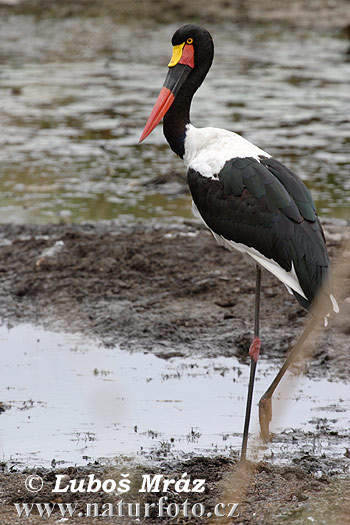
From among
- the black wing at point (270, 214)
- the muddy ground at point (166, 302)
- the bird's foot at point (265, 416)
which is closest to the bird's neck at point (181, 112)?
the black wing at point (270, 214)

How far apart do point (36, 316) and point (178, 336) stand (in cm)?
93

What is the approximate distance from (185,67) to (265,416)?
6.11 feet

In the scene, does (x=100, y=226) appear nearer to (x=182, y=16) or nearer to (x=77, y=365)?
(x=77, y=365)

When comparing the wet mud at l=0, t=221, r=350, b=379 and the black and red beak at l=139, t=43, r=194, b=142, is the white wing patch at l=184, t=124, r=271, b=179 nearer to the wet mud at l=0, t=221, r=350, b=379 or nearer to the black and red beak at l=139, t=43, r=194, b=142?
the black and red beak at l=139, t=43, r=194, b=142

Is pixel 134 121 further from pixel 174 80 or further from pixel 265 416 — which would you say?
pixel 265 416

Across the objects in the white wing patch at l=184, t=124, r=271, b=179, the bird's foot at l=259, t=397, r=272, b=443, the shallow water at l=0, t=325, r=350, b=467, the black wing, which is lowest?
the shallow water at l=0, t=325, r=350, b=467

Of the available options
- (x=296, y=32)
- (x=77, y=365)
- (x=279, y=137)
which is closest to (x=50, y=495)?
(x=77, y=365)

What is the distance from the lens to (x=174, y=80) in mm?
5117

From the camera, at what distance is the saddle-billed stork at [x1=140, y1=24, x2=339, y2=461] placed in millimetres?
4176

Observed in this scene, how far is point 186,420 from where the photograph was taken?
463cm

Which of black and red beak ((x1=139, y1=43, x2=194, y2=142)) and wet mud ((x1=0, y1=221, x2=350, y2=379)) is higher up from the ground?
black and red beak ((x1=139, y1=43, x2=194, y2=142))

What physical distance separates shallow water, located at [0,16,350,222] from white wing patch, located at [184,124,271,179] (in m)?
0.71

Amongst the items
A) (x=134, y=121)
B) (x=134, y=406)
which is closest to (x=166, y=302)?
(x=134, y=406)

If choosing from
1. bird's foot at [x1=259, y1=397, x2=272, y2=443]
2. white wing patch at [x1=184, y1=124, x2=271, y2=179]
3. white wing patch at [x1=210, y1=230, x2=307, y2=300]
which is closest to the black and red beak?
white wing patch at [x1=184, y1=124, x2=271, y2=179]
